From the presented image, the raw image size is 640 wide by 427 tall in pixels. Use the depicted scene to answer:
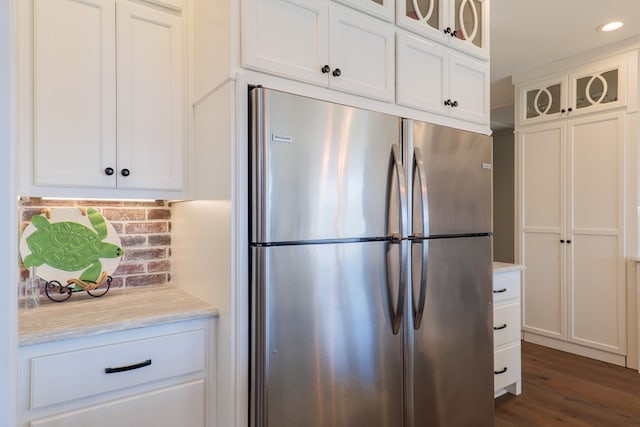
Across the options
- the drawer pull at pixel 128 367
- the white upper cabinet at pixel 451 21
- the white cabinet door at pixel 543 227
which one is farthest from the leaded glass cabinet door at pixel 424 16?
the white cabinet door at pixel 543 227

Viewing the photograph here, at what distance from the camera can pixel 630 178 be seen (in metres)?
3.04

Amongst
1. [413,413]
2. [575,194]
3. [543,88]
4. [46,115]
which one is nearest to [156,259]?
[46,115]

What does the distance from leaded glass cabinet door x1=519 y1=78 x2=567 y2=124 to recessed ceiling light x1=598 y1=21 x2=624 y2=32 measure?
64 cm

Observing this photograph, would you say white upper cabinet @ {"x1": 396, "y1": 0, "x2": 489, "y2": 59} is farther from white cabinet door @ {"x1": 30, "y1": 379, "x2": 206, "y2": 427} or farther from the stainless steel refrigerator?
white cabinet door @ {"x1": 30, "y1": 379, "x2": 206, "y2": 427}

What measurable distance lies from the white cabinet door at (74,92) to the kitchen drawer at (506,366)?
2.43m

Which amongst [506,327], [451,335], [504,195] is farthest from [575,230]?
[504,195]

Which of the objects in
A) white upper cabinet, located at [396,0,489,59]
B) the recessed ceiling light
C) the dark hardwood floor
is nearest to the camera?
white upper cabinet, located at [396,0,489,59]

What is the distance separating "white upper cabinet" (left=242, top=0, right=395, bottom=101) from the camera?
4.46ft

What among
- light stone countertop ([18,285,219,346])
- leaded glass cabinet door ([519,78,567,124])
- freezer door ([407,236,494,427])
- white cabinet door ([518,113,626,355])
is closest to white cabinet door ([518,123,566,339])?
white cabinet door ([518,113,626,355])

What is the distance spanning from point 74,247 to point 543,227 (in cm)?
383

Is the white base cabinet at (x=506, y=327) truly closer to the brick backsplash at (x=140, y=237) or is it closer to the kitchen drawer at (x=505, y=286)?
the kitchen drawer at (x=505, y=286)

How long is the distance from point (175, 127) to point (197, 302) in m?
0.80

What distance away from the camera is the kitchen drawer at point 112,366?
3.83ft

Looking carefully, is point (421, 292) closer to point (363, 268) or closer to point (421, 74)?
point (363, 268)
